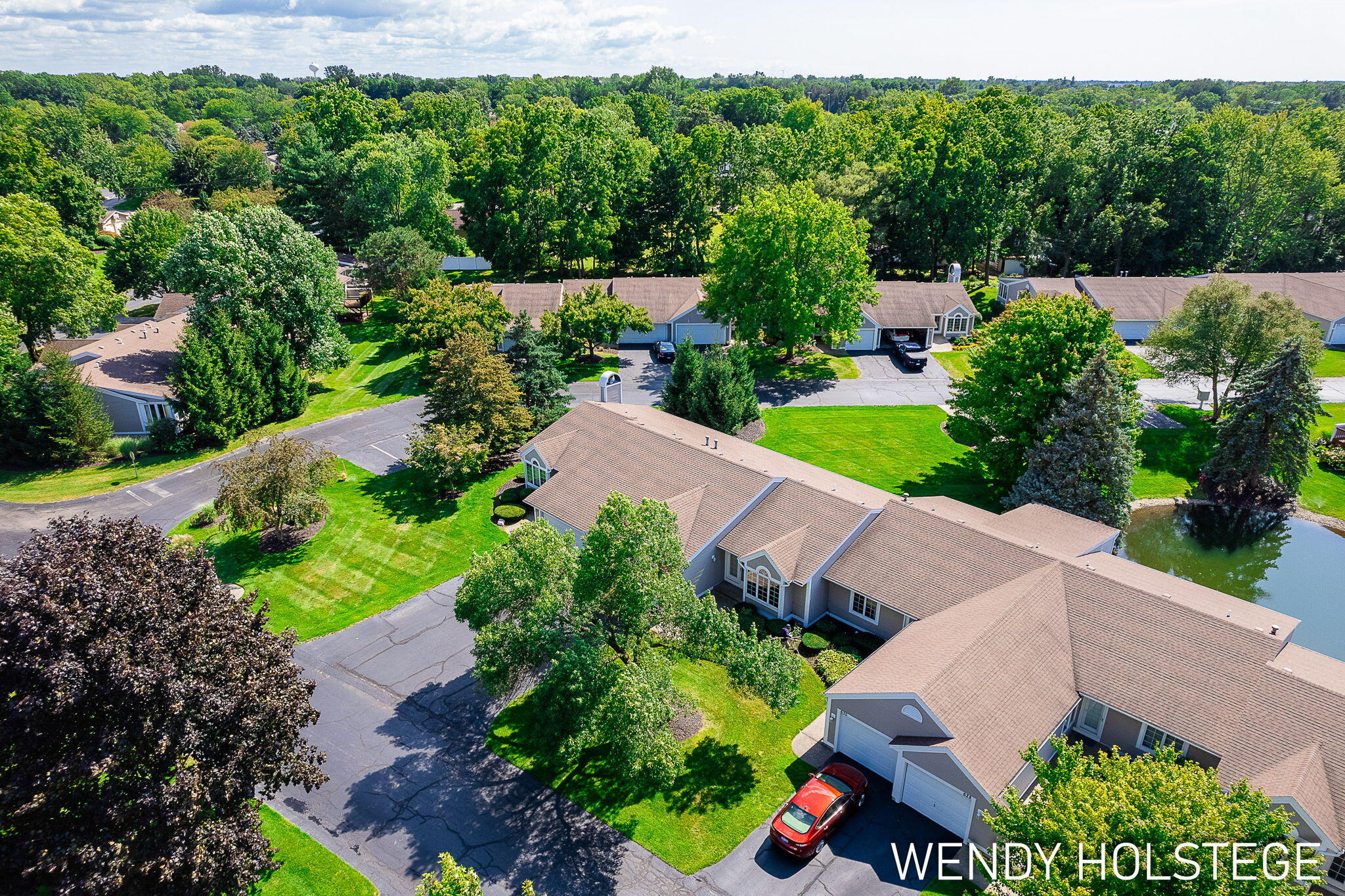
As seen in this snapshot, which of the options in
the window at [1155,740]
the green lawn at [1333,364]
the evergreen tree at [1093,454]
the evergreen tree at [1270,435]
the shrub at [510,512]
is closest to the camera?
the window at [1155,740]

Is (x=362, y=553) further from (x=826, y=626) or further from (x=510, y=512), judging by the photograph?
(x=826, y=626)

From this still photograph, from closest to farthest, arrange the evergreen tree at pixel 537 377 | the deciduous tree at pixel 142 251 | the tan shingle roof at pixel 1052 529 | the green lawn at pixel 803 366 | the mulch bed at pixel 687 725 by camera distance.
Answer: the mulch bed at pixel 687 725 < the tan shingle roof at pixel 1052 529 < the evergreen tree at pixel 537 377 < the green lawn at pixel 803 366 < the deciduous tree at pixel 142 251

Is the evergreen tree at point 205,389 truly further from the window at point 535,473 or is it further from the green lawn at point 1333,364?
the green lawn at point 1333,364

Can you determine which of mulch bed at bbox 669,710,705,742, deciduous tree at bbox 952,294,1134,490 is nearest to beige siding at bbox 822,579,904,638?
mulch bed at bbox 669,710,705,742

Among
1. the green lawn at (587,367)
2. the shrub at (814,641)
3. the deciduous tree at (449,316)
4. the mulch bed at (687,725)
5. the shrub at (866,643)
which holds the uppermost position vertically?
the deciduous tree at (449,316)

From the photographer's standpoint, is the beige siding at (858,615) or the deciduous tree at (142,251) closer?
the beige siding at (858,615)

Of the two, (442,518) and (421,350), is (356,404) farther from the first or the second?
(442,518)

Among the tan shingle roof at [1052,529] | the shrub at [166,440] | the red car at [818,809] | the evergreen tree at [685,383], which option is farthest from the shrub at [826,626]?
the shrub at [166,440]

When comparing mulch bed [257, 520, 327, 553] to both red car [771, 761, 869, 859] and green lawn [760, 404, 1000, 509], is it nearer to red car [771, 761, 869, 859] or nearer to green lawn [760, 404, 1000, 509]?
green lawn [760, 404, 1000, 509]

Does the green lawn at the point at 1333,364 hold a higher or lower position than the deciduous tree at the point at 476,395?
lower
